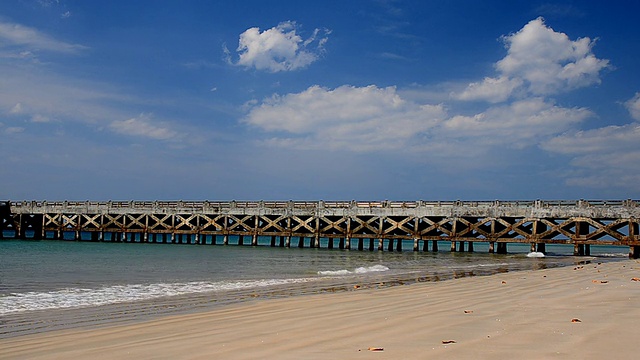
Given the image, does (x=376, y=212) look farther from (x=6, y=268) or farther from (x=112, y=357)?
(x=112, y=357)

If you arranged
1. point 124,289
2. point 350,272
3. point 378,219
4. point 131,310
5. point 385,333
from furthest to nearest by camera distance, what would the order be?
point 378,219, point 350,272, point 124,289, point 131,310, point 385,333

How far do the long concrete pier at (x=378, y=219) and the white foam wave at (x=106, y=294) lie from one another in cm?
2254

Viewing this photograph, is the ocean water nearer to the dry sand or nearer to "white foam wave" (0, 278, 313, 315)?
"white foam wave" (0, 278, 313, 315)

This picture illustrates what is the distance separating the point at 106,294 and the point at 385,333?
887 cm

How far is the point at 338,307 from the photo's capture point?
28.4 feet

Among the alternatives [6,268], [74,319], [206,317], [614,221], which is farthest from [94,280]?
[614,221]

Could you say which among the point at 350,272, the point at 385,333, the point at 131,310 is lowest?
the point at 350,272

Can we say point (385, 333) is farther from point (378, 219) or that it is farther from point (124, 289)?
point (378, 219)

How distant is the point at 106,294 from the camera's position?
12.8 meters

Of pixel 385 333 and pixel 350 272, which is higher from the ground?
pixel 385 333

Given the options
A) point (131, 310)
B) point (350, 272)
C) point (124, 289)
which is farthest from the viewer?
point (350, 272)

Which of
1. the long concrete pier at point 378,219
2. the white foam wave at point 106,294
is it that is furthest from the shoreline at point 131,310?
the long concrete pier at point 378,219

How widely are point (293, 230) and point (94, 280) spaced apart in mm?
25783

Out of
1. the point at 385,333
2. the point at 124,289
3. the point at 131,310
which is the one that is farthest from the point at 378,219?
the point at 385,333
